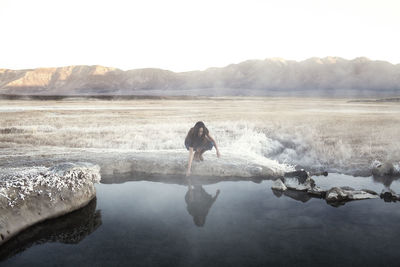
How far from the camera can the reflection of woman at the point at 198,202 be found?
695 centimetres

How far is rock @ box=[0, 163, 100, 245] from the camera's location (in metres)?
5.89

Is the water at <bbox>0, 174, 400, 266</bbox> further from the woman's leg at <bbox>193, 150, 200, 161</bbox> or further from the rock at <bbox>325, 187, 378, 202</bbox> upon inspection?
the woman's leg at <bbox>193, 150, 200, 161</bbox>

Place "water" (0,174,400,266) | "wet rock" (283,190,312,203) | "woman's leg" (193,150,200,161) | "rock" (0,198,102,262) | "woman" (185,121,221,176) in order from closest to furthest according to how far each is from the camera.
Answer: "water" (0,174,400,266)
"rock" (0,198,102,262)
"wet rock" (283,190,312,203)
"woman" (185,121,221,176)
"woman's leg" (193,150,200,161)

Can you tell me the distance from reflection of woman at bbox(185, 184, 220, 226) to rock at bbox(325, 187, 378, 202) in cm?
293

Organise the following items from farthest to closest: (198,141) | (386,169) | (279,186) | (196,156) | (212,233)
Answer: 1. (386,169)
2. (196,156)
3. (198,141)
4. (279,186)
5. (212,233)

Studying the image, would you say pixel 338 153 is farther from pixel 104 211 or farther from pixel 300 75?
pixel 300 75

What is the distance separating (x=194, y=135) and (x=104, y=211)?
3.38m

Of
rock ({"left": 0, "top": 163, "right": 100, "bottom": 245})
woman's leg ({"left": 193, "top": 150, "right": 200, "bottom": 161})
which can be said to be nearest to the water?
rock ({"left": 0, "top": 163, "right": 100, "bottom": 245})

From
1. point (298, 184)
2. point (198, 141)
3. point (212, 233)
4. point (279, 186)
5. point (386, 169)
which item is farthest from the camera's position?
point (386, 169)

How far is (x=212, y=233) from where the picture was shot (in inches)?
242

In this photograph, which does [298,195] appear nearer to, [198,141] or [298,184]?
[298,184]

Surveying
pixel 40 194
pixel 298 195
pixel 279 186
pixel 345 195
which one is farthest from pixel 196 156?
pixel 40 194

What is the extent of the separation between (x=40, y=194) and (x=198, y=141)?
4.61 m

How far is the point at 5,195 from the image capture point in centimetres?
605
